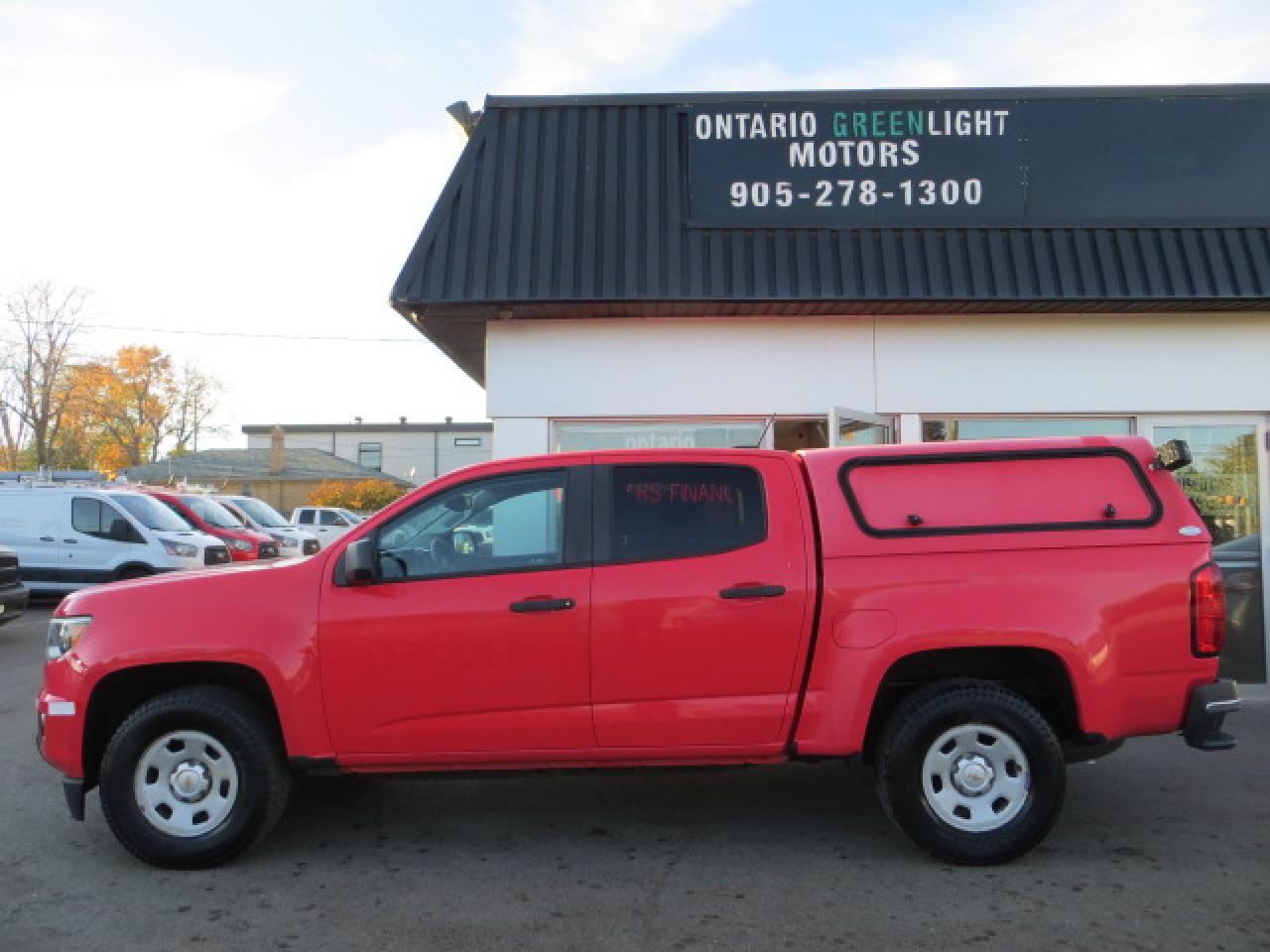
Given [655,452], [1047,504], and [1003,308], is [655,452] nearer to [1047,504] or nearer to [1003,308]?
[1047,504]

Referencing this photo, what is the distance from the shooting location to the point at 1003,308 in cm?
910

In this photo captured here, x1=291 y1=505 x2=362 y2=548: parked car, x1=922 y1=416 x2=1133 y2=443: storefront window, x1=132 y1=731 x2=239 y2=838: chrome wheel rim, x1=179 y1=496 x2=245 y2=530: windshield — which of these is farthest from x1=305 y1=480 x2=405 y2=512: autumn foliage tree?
x1=132 y1=731 x2=239 y2=838: chrome wheel rim

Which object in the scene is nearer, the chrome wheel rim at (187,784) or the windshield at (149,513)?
the chrome wheel rim at (187,784)

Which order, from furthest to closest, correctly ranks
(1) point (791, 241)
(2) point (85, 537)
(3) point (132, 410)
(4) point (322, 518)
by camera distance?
(3) point (132, 410) → (4) point (322, 518) → (2) point (85, 537) → (1) point (791, 241)

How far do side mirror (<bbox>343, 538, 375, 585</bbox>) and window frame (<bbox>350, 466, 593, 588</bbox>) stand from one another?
0.09 feet

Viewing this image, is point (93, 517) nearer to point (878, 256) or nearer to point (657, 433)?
point (657, 433)

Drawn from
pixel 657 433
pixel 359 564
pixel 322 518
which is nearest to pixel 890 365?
pixel 657 433

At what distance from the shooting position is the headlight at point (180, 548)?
16031mm

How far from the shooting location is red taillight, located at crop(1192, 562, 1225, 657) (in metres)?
4.92

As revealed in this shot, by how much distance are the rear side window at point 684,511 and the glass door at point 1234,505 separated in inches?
A: 224

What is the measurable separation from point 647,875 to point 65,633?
290cm

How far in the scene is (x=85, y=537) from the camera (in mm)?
16469

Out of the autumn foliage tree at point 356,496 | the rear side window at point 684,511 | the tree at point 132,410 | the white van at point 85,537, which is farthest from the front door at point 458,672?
the tree at point 132,410

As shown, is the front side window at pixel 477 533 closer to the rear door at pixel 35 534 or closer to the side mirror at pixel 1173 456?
the side mirror at pixel 1173 456
